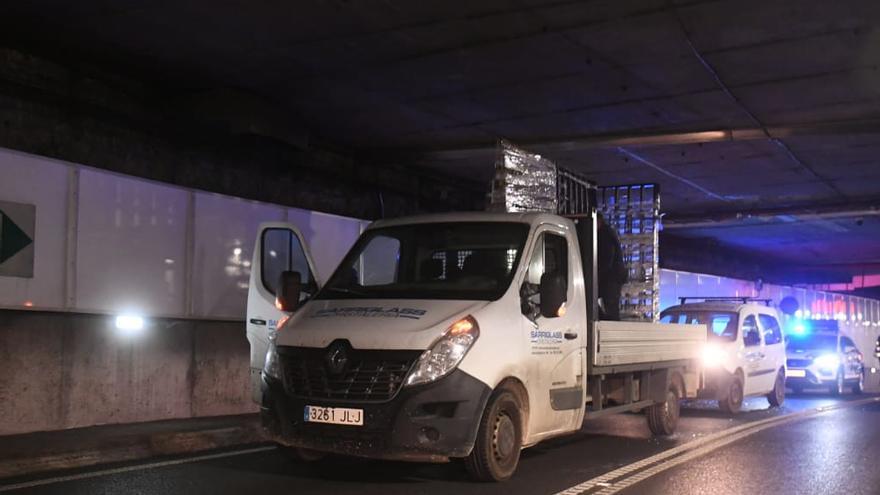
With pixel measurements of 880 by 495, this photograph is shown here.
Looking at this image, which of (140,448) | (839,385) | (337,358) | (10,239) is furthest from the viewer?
(839,385)

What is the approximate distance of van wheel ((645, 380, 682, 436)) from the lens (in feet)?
33.2

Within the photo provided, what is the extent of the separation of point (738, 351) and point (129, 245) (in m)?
9.83

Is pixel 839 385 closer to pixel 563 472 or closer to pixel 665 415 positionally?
pixel 665 415

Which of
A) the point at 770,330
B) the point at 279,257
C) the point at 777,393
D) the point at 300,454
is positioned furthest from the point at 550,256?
the point at 777,393

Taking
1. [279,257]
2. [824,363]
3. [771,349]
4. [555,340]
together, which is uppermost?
[279,257]

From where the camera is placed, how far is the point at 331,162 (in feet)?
49.6

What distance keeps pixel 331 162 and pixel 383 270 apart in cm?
737

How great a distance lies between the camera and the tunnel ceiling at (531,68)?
28.6 ft

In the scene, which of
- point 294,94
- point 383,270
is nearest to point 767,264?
point 294,94

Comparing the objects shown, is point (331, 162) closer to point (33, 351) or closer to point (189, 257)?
point (189, 257)

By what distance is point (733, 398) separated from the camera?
1383cm

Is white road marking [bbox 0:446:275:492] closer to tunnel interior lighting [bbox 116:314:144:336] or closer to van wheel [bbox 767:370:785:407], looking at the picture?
tunnel interior lighting [bbox 116:314:144:336]

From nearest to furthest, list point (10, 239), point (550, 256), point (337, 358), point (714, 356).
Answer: point (337, 358)
point (550, 256)
point (10, 239)
point (714, 356)

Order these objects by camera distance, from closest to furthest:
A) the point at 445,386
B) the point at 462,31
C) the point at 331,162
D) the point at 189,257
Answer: the point at 445,386 < the point at 462,31 < the point at 189,257 < the point at 331,162
